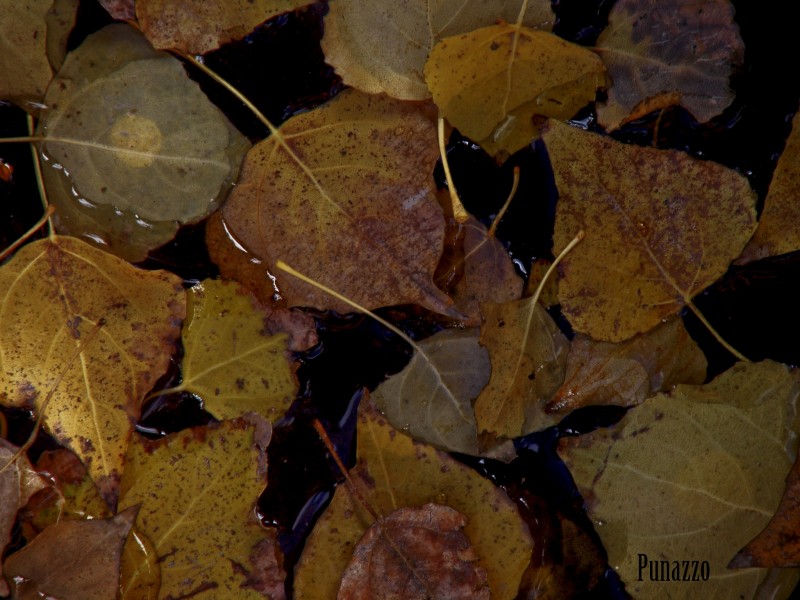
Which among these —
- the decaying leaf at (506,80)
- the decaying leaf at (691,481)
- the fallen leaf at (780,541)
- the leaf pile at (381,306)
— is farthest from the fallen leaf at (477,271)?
the fallen leaf at (780,541)

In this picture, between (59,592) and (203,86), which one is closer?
(59,592)

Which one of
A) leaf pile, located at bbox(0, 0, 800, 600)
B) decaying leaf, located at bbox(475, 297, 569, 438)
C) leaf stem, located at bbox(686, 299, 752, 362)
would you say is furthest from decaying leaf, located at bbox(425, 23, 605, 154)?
leaf stem, located at bbox(686, 299, 752, 362)

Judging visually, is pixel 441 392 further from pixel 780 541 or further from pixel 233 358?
pixel 780 541

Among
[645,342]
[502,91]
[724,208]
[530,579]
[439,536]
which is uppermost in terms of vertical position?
[502,91]

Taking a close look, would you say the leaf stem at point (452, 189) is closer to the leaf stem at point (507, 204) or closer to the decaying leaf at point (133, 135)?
the leaf stem at point (507, 204)

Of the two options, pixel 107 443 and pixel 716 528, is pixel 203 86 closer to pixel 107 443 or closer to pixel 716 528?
pixel 107 443

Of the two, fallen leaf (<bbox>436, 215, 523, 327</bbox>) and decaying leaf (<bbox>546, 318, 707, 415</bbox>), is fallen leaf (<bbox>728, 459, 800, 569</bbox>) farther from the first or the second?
fallen leaf (<bbox>436, 215, 523, 327</bbox>)

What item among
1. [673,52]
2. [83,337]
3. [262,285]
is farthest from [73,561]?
[673,52]

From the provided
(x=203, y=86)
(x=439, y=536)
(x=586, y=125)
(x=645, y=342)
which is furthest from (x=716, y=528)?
(x=203, y=86)
